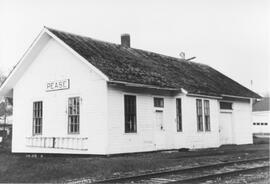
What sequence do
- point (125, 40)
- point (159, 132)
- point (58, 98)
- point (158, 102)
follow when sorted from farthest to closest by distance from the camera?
point (125, 40)
point (158, 102)
point (159, 132)
point (58, 98)

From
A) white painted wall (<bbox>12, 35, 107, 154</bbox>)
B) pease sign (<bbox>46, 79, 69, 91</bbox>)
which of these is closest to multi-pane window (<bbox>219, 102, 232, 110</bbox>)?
white painted wall (<bbox>12, 35, 107, 154</bbox>)

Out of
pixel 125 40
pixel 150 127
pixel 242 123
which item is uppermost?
pixel 125 40

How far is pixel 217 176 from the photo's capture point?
10102 mm

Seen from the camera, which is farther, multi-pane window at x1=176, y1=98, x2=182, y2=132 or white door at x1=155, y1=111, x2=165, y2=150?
multi-pane window at x1=176, y1=98, x2=182, y2=132

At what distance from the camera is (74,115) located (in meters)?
16.9

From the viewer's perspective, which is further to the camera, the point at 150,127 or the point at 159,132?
the point at 159,132

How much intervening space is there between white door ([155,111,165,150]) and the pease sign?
459 centimetres

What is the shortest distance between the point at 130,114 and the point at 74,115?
Answer: 256cm

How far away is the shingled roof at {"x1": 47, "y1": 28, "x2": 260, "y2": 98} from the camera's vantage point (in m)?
16.7

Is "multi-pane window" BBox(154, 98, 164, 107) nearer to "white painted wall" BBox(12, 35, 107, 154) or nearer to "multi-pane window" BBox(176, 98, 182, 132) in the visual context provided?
"multi-pane window" BBox(176, 98, 182, 132)

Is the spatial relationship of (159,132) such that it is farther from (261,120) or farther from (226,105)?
(261,120)

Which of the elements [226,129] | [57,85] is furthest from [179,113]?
[57,85]

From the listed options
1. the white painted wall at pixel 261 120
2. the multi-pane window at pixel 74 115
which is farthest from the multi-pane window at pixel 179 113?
the white painted wall at pixel 261 120

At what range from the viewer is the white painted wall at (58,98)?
15.9 metres
